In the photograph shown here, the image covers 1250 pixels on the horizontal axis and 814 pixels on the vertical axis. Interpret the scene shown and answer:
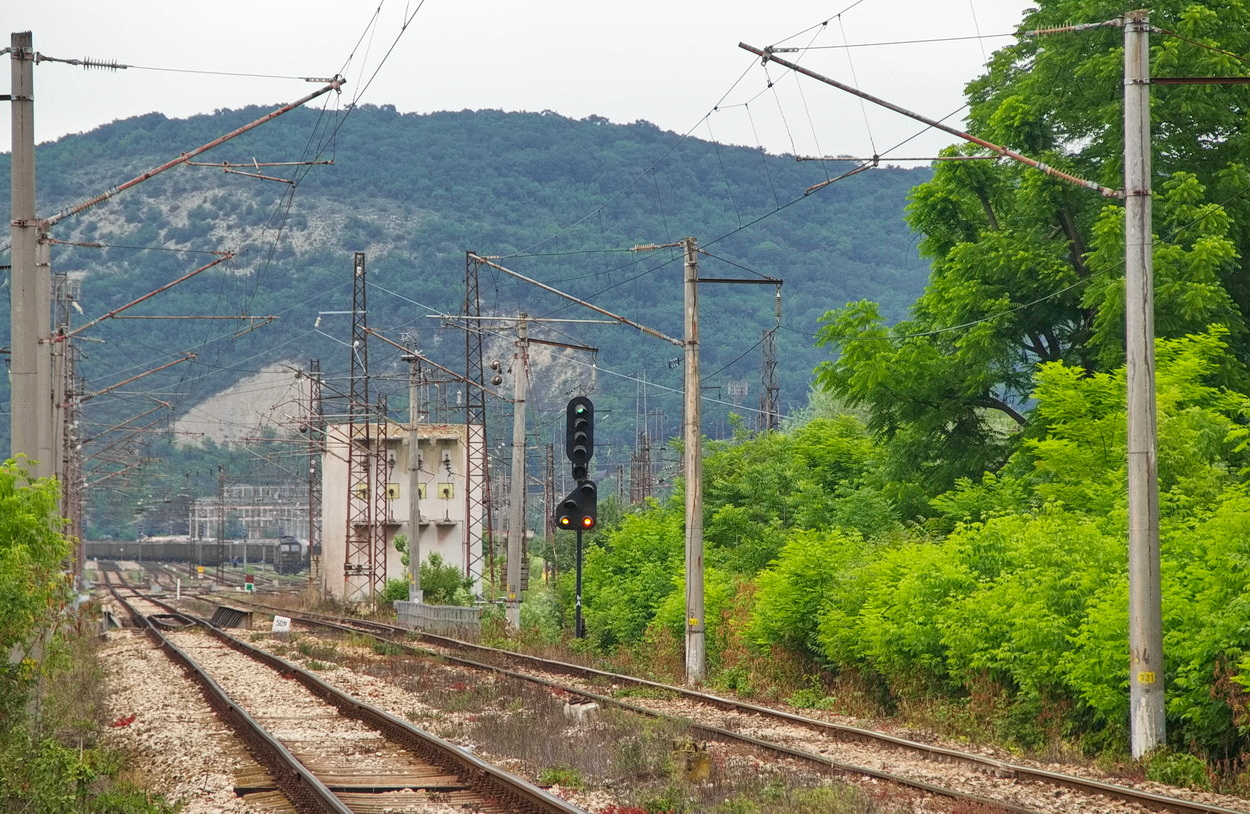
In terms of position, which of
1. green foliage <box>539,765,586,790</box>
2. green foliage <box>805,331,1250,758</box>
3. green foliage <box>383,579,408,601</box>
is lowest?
green foliage <box>383,579,408,601</box>

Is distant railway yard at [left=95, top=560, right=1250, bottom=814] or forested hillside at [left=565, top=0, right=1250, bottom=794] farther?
forested hillside at [left=565, top=0, right=1250, bottom=794]

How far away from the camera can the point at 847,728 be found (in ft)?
59.1

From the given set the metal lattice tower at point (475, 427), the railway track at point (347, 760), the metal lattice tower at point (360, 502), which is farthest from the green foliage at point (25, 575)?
the metal lattice tower at point (360, 502)

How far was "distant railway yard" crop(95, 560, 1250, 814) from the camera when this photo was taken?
42.1 ft

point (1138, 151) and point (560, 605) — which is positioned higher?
point (1138, 151)

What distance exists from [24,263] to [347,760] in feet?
21.4

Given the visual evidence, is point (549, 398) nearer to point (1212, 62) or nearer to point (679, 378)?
point (679, 378)

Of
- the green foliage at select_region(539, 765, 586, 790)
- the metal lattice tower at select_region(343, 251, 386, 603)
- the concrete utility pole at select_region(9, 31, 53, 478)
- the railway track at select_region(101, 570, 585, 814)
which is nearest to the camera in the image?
the railway track at select_region(101, 570, 585, 814)

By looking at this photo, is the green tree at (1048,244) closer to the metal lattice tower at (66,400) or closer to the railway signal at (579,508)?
the railway signal at (579,508)

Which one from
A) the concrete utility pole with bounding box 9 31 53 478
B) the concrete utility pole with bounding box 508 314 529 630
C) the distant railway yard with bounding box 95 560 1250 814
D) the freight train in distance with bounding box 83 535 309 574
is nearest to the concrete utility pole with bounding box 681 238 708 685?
the distant railway yard with bounding box 95 560 1250 814

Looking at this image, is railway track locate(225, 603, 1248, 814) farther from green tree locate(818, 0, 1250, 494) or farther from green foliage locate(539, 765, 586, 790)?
green tree locate(818, 0, 1250, 494)

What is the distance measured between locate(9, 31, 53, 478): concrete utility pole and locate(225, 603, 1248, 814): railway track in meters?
8.66

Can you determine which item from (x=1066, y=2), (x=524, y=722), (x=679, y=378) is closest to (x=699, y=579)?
(x=524, y=722)

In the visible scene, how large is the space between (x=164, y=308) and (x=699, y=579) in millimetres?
169649
